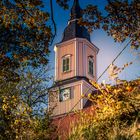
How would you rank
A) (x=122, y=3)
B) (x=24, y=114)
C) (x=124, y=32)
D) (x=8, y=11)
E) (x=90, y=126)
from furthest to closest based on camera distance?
(x=24, y=114) → (x=90, y=126) → (x=8, y=11) → (x=124, y=32) → (x=122, y=3)

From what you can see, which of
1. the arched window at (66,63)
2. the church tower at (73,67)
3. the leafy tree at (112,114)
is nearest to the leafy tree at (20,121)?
the leafy tree at (112,114)

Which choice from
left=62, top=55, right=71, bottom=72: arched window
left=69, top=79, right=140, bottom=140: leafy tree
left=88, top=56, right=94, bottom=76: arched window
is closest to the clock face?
left=62, top=55, right=71, bottom=72: arched window

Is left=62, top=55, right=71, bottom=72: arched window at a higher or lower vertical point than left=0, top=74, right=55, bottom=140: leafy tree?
higher

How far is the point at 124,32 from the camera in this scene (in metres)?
10.2

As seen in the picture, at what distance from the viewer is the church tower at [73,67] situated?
48.0 metres

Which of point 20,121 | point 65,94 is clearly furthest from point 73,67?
point 20,121

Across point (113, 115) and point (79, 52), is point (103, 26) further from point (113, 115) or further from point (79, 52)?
point (79, 52)

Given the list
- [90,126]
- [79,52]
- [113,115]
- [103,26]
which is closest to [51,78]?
[79,52]

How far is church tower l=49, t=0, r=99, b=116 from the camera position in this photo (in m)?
48.0

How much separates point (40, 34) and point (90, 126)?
3196 mm

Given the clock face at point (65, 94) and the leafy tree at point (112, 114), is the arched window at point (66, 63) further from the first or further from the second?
the leafy tree at point (112, 114)

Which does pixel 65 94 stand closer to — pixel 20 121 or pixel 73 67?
pixel 73 67

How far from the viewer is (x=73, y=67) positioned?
49.9 metres

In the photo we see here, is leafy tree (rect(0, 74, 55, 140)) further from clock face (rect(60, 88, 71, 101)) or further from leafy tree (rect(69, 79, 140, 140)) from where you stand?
clock face (rect(60, 88, 71, 101))
